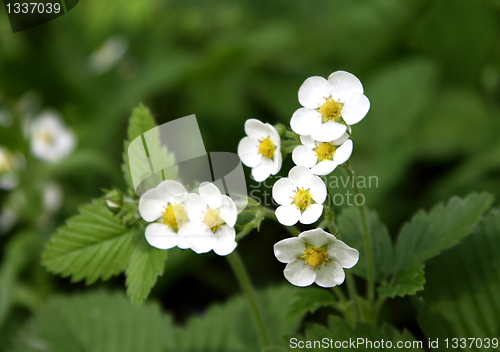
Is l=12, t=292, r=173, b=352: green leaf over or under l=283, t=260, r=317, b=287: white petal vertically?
over

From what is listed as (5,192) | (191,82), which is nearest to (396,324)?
(191,82)

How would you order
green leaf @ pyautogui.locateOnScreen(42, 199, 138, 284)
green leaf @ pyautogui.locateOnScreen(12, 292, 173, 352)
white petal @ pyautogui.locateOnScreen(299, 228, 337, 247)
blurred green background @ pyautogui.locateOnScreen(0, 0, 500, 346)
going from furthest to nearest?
blurred green background @ pyautogui.locateOnScreen(0, 0, 500, 346), green leaf @ pyautogui.locateOnScreen(12, 292, 173, 352), green leaf @ pyautogui.locateOnScreen(42, 199, 138, 284), white petal @ pyautogui.locateOnScreen(299, 228, 337, 247)

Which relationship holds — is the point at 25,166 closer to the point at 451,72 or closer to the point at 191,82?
the point at 191,82

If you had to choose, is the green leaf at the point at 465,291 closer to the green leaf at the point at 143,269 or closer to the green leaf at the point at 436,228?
the green leaf at the point at 436,228

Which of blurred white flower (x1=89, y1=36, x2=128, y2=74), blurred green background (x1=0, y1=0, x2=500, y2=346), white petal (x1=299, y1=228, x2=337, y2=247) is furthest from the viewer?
blurred white flower (x1=89, y1=36, x2=128, y2=74)

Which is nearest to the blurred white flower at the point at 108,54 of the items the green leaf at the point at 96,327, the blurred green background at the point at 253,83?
the blurred green background at the point at 253,83

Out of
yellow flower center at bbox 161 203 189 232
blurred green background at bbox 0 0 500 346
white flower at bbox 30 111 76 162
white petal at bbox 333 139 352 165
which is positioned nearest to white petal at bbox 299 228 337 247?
white petal at bbox 333 139 352 165

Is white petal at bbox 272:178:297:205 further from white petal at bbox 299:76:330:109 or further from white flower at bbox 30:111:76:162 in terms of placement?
white flower at bbox 30:111:76:162
